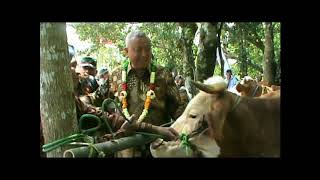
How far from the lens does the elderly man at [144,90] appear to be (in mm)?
5328

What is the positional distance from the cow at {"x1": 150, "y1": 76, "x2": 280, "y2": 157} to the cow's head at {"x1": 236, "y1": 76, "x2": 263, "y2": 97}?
6 centimetres

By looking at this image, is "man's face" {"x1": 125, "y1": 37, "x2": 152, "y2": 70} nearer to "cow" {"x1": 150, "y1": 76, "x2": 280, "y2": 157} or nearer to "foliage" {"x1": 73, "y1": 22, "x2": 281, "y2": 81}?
"foliage" {"x1": 73, "y1": 22, "x2": 281, "y2": 81}

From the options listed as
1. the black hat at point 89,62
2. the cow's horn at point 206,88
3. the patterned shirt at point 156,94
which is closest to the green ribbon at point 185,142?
the patterned shirt at point 156,94

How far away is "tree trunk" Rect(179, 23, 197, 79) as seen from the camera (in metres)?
5.37

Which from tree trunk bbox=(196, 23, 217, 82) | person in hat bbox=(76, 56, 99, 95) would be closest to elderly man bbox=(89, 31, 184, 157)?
person in hat bbox=(76, 56, 99, 95)

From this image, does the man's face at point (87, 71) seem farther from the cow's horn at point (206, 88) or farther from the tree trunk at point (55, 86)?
the cow's horn at point (206, 88)

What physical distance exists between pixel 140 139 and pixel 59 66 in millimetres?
927

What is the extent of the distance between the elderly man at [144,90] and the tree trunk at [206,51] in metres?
0.27

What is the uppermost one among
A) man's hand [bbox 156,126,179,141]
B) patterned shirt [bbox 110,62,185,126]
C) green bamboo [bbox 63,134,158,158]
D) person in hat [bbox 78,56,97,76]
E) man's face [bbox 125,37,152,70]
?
man's face [bbox 125,37,152,70]

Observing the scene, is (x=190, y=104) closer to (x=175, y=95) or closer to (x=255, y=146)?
(x=175, y=95)

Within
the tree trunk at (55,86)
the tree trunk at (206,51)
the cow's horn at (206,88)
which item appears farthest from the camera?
the tree trunk at (206,51)

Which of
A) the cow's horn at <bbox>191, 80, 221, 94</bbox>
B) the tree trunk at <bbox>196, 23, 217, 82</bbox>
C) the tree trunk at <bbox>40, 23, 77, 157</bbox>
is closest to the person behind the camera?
the tree trunk at <bbox>40, 23, 77, 157</bbox>

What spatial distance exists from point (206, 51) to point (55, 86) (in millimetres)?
1365

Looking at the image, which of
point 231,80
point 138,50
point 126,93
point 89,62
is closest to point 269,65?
point 231,80
